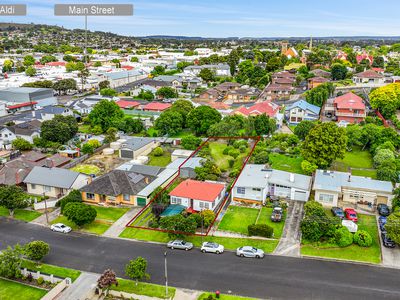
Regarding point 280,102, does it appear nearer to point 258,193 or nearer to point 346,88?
point 346,88

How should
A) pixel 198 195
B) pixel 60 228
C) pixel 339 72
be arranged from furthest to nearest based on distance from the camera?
pixel 339 72
pixel 198 195
pixel 60 228

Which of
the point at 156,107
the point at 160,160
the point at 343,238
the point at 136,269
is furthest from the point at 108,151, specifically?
the point at 343,238

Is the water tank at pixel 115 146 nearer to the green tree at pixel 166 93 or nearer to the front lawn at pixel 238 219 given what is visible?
the front lawn at pixel 238 219

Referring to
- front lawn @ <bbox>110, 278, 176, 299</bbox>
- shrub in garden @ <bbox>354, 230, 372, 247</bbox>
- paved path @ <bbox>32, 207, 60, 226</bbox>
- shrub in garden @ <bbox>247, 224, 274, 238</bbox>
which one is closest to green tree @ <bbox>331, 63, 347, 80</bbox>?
shrub in garden @ <bbox>354, 230, 372, 247</bbox>

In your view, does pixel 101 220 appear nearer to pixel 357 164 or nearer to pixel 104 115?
pixel 104 115

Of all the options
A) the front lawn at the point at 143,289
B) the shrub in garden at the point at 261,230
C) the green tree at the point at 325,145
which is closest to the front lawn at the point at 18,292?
the front lawn at the point at 143,289

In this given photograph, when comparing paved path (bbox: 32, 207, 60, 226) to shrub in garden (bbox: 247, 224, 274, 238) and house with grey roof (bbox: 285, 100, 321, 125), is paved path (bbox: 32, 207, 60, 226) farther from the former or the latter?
house with grey roof (bbox: 285, 100, 321, 125)
